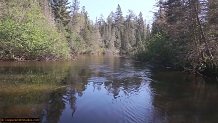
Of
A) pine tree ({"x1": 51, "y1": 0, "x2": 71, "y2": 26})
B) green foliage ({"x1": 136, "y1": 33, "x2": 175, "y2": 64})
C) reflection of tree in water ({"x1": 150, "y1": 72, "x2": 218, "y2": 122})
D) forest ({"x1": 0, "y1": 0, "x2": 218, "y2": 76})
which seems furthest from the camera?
pine tree ({"x1": 51, "y1": 0, "x2": 71, "y2": 26})

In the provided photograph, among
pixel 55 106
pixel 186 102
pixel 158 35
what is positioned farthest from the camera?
pixel 158 35

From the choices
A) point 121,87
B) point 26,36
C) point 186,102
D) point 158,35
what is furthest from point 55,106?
point 158,35

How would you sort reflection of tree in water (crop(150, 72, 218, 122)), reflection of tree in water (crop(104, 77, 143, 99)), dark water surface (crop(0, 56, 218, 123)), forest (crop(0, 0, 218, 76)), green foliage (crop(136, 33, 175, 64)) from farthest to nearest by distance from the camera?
green foliage (crop(136, 33, 175, 64)) < forest (crop(0, 0, 218, 76)) < reflection of tree in water (crop(104, 77, 143, 99)) < reflection of tree in water (crop(150, 72, 218, 122)) < dark water surface (crop(0, 56, 218, 123))

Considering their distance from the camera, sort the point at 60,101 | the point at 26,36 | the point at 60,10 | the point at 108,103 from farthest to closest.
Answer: the point at 60,10, the point at 26,36, the point at 108,103, the point at 60,101

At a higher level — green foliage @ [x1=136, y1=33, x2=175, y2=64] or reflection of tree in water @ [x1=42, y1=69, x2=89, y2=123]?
green foliage @ [x1=136, y1=33, x2=175, y2=64]

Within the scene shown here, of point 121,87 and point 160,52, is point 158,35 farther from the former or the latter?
point 121,87

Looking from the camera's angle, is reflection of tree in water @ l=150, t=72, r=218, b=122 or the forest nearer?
reflection of tree in water @ l=150, t=72, r=218, b=122

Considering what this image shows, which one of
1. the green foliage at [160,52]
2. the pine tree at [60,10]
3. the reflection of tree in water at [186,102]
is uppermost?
the pine tree at [60,10]

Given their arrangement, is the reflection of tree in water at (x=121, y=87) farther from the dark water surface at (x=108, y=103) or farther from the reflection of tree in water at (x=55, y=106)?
the reflection of tree in water at (x=55, y=106)

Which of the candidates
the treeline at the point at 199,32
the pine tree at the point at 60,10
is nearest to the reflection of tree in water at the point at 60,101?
the treeline at the point at 199,32

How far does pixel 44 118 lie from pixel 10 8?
3160cm

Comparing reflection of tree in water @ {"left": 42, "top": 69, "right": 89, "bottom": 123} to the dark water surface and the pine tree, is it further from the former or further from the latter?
the pine tree

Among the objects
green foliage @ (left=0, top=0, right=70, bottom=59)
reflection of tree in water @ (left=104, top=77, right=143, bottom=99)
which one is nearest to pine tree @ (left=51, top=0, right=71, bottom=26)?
green foliage @ (left=0, top=0, right=70, bottom=59)

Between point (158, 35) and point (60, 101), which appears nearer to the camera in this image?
point (60, 101)
